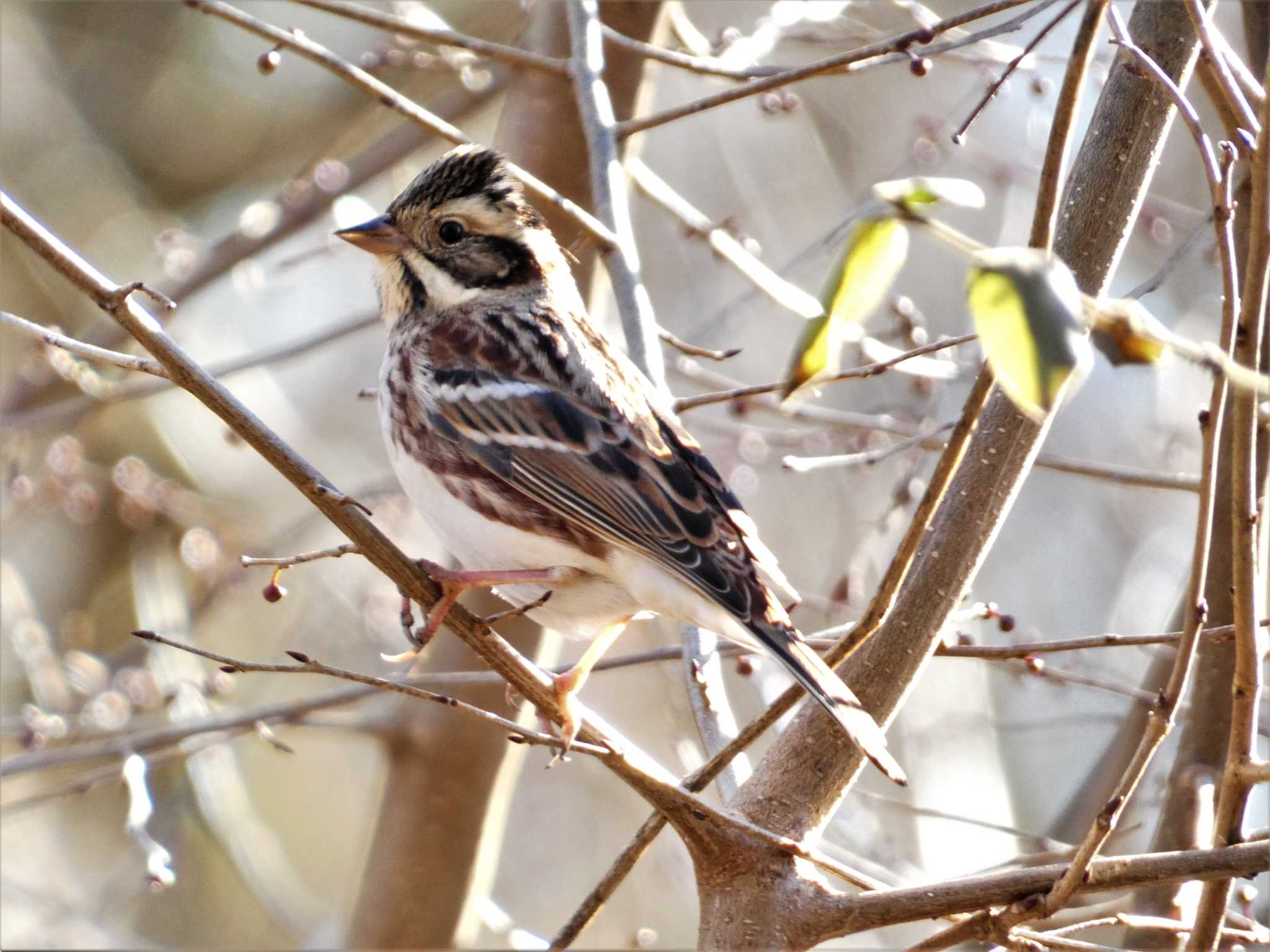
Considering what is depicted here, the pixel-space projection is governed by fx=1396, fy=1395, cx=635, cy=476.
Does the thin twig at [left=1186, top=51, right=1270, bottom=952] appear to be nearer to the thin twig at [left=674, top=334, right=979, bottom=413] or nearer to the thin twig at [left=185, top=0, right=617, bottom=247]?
the thin twig at [left=674, top=334, right=979, bottom=413]

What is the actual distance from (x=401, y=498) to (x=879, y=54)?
9.95 feet

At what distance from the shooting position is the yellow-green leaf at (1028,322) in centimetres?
150

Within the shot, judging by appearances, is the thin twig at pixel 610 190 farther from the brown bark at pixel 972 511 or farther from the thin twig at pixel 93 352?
the thin twig at pixel 93 352

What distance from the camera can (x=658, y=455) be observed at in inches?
144

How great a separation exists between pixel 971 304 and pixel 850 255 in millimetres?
204

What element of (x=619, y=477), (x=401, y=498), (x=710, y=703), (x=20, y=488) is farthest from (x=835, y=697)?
Answer: (x=20, y=488)

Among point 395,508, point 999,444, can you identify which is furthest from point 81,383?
point 999,444

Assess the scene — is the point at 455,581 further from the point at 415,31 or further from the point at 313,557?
the point at 415,31

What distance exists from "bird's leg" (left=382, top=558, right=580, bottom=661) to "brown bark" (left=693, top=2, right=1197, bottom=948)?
2.49 ft

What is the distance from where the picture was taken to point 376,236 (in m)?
4.17

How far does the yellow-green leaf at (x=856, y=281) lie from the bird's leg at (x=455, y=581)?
123cm

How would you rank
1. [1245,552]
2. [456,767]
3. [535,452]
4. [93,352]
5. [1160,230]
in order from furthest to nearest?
[1160,230] < [456,767] < [535,452] < [93,352] < [1245,552]

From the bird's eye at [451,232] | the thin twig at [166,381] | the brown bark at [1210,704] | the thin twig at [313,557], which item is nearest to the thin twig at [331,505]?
the thin twig at [313,557]

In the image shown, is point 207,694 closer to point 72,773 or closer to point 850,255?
point 72,773
